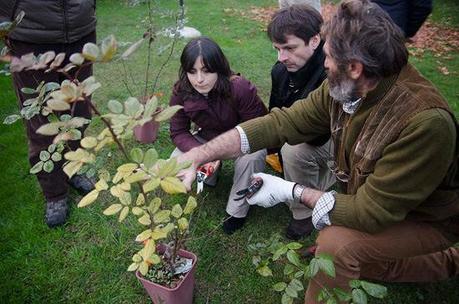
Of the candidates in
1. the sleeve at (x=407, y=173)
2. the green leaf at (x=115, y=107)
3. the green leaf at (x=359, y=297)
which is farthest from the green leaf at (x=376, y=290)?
the green leaf at (x=115, y=107)

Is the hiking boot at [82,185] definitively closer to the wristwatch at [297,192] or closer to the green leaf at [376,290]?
the wristwatch at [297,192]

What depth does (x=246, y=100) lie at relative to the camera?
2.54 m

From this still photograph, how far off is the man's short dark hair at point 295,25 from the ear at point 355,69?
0.80 meters

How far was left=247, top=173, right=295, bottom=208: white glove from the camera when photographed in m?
1.93

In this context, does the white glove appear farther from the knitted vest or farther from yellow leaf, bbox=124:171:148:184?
yellow leaf, bbox=124:171:148:184

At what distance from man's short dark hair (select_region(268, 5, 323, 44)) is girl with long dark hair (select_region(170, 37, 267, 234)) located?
364 mm

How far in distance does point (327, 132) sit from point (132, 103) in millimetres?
1409

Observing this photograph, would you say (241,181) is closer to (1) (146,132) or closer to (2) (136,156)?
(1) (146,132)

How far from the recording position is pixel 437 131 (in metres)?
1.44

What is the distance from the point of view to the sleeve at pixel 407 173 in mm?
1446

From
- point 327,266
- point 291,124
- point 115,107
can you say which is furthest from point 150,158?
point 291,124

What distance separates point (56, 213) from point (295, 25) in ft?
6.22

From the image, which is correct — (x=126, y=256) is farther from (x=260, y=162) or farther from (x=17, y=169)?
(x=17, y=169)

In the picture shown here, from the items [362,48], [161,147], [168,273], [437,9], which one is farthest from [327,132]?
[437,9]
